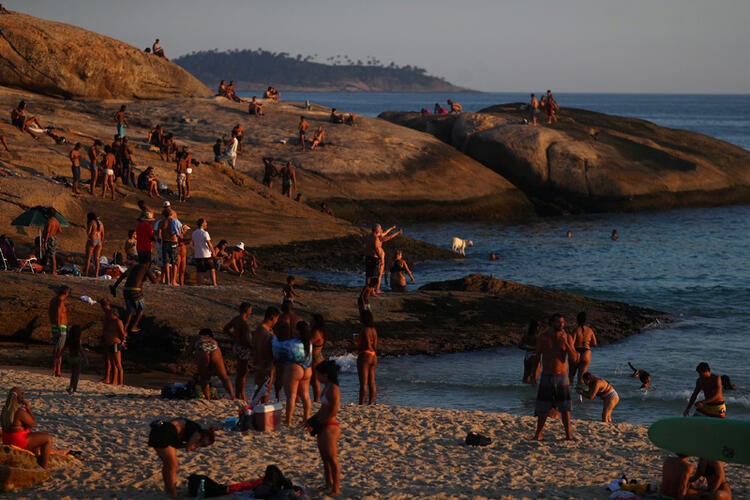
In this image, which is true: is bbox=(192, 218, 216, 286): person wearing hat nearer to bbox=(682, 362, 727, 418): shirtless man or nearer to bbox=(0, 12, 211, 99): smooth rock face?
bbox=(682, 362, 727, 418): shirtless man

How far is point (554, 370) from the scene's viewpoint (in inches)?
564

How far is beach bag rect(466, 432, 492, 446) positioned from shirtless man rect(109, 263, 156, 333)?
25.4 ft

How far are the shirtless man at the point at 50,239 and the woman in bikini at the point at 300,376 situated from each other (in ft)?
38.7

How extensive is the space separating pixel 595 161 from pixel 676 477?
140 ft

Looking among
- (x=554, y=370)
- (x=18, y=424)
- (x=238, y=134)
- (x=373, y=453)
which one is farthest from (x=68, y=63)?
(x=554, y=370)

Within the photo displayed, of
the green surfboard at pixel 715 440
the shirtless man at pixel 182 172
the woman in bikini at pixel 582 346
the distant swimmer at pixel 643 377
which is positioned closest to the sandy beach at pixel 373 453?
the green surfboard at pixel 715 440

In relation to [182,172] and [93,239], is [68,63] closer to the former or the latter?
[182,172]

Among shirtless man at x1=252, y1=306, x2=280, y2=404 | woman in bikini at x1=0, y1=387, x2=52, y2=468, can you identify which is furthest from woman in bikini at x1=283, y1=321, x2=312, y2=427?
woman in bikini at x1=0, y1=387, x2=52, y2=468

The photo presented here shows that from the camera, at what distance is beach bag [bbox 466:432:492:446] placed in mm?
14688

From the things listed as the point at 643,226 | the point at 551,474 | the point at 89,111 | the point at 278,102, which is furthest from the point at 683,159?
the point at 551,474

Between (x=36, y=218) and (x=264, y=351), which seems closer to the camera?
(x=264, y=351)

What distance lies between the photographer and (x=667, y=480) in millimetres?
11938

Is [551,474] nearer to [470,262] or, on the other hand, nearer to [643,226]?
[470,262]

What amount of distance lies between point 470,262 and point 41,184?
53.3 feet
